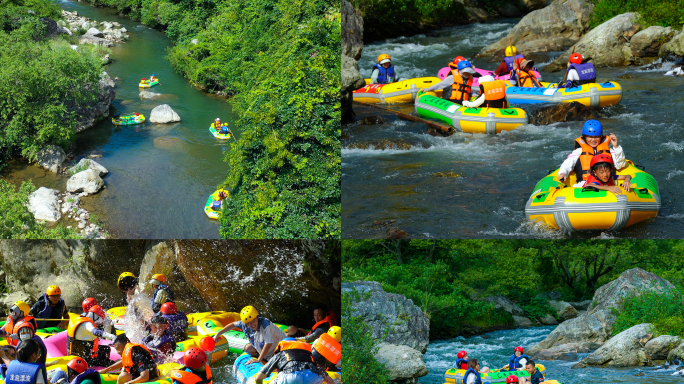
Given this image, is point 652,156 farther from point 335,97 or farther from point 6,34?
point 6,34

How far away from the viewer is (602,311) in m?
10.1

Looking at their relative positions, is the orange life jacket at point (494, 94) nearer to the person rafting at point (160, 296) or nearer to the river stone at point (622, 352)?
the river stone at point (622, 352)

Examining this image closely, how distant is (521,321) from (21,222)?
923cm

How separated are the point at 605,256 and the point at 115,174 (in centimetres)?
940

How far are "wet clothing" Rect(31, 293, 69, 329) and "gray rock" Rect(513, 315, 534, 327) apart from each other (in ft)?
27.0

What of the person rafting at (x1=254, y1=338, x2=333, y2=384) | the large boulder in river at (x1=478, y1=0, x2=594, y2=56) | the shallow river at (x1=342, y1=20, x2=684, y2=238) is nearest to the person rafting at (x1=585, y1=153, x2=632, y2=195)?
the shallow river at (x1=342, y1=20, x2=684, y2=238)

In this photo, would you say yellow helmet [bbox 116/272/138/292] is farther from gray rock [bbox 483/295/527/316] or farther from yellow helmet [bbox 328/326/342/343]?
gray rock [bbox 483/295/527/316]

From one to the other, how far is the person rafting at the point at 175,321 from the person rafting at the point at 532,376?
4269 millimetres

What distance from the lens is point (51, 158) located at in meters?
9.59

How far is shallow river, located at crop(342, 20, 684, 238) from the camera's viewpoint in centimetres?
768

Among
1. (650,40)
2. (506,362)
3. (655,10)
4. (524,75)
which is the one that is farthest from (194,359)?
(655,10)

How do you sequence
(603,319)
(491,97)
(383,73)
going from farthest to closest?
1. (383,73)
2. (491,97)
3. (603,319)

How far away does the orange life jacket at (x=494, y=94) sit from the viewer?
37.7 ft

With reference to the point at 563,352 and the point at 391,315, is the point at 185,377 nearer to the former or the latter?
the point at 391,315
